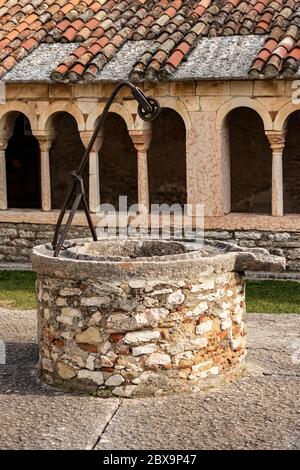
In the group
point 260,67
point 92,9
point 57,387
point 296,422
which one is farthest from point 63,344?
point 92,9

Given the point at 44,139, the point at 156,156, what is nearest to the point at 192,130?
the point at 44,139

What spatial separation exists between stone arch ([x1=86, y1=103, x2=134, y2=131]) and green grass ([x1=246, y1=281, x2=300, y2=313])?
3.01m

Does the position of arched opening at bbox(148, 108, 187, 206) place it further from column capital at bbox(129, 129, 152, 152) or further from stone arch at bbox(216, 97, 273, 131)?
stone arch at bbox(216, 97, 273, 131)

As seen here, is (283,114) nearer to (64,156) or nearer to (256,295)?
(256,295)

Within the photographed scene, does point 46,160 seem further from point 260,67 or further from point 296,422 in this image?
point 296,422

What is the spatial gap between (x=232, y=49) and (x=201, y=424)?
7.93m

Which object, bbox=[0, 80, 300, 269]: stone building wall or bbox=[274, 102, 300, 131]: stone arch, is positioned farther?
bbox=[0, 80, 300, 269]: stone building wall

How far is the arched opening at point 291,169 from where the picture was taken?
16891mm

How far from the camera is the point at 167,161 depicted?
17906 mm

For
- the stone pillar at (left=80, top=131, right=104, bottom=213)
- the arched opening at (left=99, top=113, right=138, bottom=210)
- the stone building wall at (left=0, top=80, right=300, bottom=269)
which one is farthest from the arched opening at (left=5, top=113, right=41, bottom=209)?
the stone pillar at (left=80, top=131, right=104, bottom=213)

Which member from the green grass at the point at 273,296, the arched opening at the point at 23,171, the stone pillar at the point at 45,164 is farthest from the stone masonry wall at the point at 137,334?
the arched opening at the point at 23,171

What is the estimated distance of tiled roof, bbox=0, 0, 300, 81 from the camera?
557 inches

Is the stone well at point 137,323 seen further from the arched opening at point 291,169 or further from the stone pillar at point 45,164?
the arched opening at point 291,169

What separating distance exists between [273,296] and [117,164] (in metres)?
6.12
